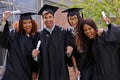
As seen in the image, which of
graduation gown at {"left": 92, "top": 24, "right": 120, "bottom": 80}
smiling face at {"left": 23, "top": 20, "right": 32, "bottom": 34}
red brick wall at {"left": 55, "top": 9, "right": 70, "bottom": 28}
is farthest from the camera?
red brick wall at {"left": 55, "top": 9, "right": 70, "bottom": 28}

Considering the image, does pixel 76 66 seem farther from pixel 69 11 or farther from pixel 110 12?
pixel 110 12

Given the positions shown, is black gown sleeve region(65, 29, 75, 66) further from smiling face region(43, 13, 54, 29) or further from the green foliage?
the green foliage

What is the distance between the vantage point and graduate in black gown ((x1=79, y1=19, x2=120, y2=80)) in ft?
19.2

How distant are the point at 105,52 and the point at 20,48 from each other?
137cm

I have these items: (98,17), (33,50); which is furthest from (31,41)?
(98,17)

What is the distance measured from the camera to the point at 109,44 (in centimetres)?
587

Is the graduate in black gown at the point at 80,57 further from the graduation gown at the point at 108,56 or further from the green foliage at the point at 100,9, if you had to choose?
the green foliage at the point at 100,9

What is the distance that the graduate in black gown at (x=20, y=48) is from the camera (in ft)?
20.5

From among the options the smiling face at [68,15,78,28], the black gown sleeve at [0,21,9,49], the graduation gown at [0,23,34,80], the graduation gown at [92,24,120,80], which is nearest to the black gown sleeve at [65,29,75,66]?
the smiling face at [68,15,78,28]

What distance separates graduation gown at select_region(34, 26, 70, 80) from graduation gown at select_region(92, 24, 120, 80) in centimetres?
58

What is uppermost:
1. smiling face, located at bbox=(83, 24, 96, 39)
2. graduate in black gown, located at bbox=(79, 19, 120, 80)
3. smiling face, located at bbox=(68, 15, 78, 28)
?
smiling face, located at bbox=(68, 15, 78, 28)

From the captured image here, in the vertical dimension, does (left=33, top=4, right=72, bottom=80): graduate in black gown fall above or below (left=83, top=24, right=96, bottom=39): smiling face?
below

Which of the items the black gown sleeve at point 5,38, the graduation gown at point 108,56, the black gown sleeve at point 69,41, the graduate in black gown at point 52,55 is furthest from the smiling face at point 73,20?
the black gown sleeve at point 5,38

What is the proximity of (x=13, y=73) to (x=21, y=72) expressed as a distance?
128mm
